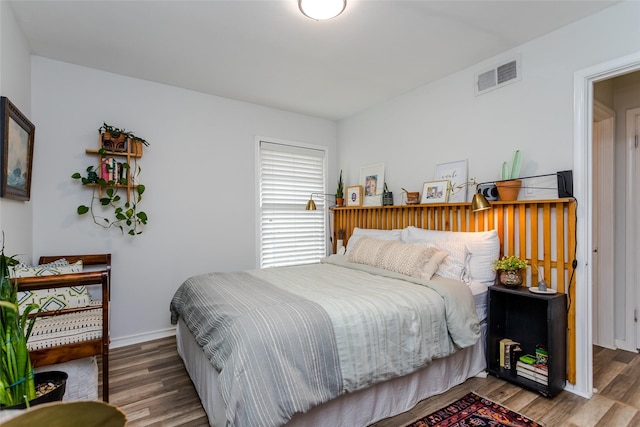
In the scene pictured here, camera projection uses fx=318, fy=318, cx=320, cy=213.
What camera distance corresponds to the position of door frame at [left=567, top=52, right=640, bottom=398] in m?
2.25

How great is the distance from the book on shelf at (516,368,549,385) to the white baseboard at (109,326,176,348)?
327 centimetres

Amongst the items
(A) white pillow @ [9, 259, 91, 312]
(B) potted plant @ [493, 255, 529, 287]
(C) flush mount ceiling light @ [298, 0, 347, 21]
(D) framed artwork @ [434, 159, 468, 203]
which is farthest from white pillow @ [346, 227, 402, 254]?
(A) white pillow @ [9, 259, 91, 312]

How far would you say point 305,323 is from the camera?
5.54 ft

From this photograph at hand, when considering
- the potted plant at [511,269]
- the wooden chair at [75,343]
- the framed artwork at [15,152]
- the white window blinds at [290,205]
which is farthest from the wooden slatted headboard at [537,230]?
the framed artwork at [15,152]

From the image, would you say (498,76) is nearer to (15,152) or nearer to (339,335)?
(339,335)

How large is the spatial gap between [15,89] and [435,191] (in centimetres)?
363

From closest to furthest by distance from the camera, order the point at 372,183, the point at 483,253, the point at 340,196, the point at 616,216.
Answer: the point at 483,253 < the point at 616,216 < the point at 372,183 < the point at 340,196

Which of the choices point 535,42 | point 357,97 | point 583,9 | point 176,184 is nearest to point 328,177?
point 357,97

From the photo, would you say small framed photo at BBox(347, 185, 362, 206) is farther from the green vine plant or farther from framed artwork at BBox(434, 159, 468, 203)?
the green vine plant

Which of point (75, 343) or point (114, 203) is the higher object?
point (114, 203)

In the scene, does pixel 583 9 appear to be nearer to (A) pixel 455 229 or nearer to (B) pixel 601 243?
(A) pixel 455 229

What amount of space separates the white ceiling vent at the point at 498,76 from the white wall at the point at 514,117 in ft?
0.18

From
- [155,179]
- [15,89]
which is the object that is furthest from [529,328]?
[15,89]

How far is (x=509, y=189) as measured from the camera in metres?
2.58
